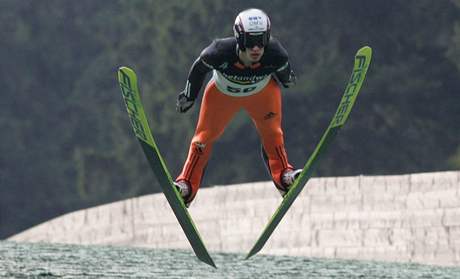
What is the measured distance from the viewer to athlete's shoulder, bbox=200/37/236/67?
29.2 ft

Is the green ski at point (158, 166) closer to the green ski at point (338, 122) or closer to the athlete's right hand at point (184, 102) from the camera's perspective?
the athlete's right hand at point (184, 102)

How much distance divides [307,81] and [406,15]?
320 cm

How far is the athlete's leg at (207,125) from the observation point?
Answer: 9461 millimetres

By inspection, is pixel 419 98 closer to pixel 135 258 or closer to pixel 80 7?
pixel 80 7

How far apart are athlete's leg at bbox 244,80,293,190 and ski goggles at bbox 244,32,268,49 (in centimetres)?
79

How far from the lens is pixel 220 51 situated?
29.2 ft

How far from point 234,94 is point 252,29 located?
0.84 meters

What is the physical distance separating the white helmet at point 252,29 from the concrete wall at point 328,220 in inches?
268

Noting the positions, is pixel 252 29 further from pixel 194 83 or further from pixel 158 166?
pixel 158 166

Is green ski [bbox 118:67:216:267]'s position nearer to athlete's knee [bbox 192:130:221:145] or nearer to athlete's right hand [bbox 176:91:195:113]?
athlete's right hand [bbox 176:91:195:113]

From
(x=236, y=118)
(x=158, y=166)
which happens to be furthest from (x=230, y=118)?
(x=236, y=118)

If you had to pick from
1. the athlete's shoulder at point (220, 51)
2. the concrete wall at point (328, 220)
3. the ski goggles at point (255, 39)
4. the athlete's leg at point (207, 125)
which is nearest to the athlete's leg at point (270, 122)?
the athlete's leg at point (207, 125)

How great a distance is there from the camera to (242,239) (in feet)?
54.9

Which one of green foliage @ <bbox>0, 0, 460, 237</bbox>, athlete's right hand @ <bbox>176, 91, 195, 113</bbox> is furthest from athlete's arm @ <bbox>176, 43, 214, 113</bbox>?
green foliage @ <bbox>0, 0, 460, 237</bbox>
